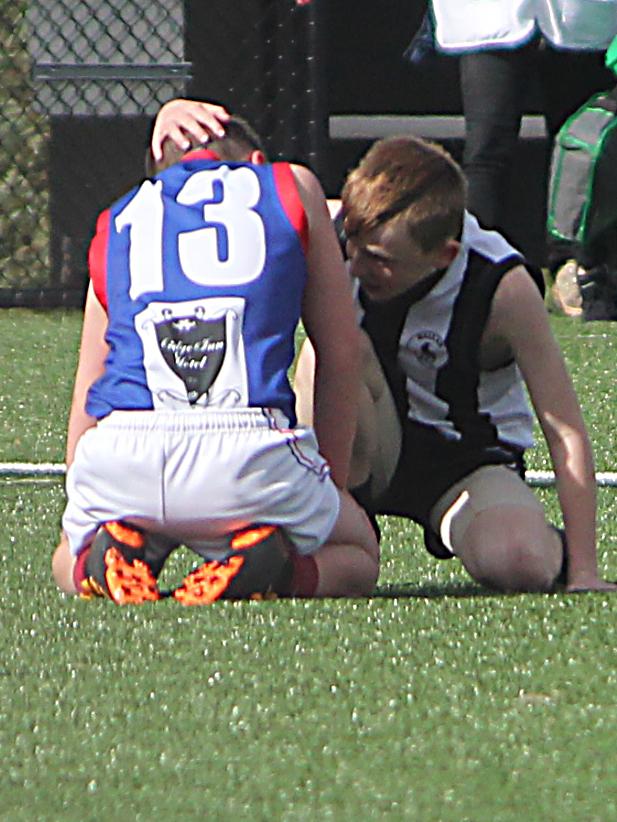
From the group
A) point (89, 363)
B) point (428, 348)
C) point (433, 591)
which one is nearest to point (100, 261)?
point (89, 363)

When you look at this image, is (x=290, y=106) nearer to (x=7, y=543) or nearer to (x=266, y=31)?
(x=266, y=31)

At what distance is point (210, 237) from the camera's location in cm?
263

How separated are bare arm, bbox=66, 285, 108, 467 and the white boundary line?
1037 millimetres

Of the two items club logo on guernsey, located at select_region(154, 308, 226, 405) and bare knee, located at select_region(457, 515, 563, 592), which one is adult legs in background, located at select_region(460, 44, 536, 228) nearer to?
bare knee, located at select_region(457, 515, 563, 592)

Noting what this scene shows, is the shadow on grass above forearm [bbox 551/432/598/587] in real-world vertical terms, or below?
below

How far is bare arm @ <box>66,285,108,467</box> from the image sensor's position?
2799 millimetres

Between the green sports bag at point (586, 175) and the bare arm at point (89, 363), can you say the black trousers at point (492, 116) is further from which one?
the bare arm at point (89, 363)

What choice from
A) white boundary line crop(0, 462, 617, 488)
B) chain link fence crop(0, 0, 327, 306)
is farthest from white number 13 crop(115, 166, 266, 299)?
chain link fence crop(0, 0, 327, 306)

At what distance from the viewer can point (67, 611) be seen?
2596 mm

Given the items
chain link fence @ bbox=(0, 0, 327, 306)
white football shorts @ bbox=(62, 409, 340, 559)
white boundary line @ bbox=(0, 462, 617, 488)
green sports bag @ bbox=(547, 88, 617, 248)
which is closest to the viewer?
white football shorts @ bbox=(62, 409, 340, 559)

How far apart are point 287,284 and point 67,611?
502 mm

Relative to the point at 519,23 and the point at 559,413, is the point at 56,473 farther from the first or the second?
the point at 519,23

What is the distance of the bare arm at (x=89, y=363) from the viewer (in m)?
2.80

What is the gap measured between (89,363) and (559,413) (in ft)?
2.12
